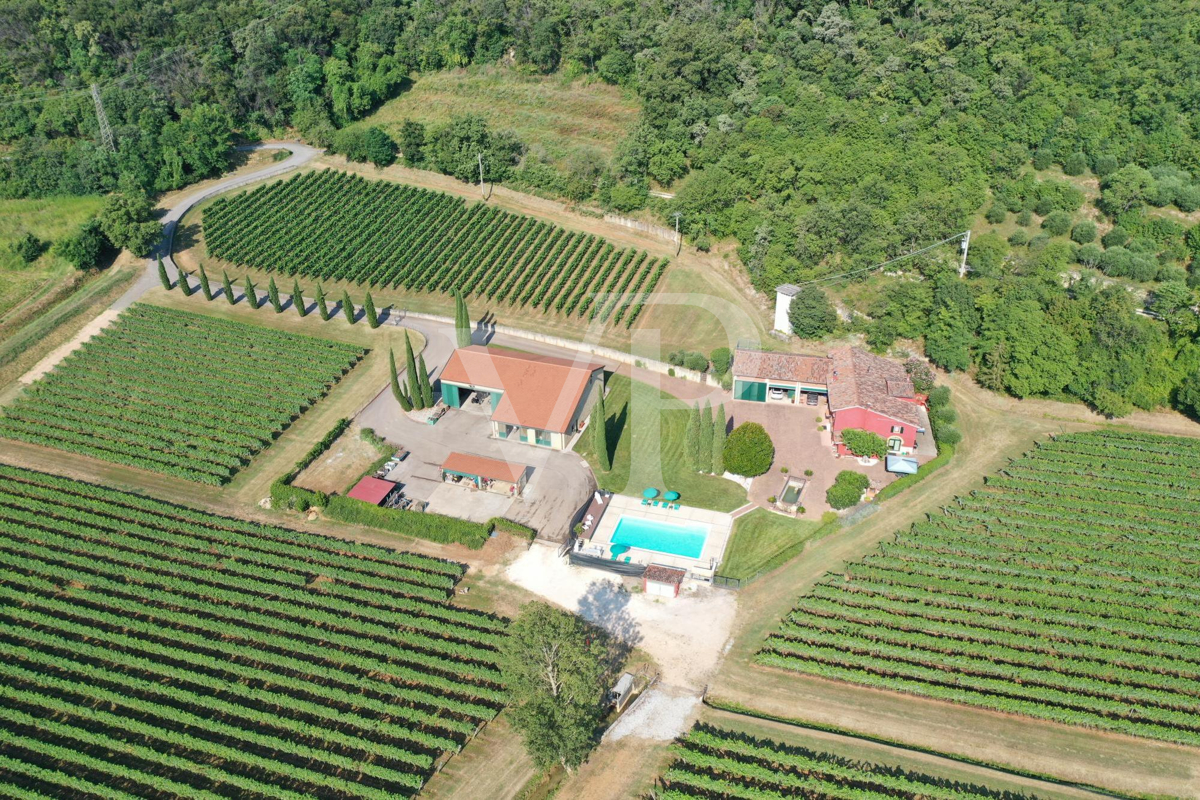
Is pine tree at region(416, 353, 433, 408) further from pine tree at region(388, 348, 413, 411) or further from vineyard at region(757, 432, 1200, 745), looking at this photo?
vineyard at region(757, 432, 1200, 745)

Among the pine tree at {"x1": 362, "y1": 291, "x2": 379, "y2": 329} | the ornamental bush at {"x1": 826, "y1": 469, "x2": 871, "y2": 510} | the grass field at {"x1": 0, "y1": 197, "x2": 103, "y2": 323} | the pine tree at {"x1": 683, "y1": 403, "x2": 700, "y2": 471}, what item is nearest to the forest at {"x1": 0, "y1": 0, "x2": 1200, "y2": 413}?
the grass field at {"x1": 0, "y1": 197, "x2": 103, "y2": 323}

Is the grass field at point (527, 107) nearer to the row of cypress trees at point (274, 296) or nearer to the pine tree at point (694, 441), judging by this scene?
the row of cypress trees at point (274, 296)

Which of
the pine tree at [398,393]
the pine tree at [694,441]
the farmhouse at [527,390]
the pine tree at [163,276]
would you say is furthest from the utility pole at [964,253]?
the pine tree at [163,276]

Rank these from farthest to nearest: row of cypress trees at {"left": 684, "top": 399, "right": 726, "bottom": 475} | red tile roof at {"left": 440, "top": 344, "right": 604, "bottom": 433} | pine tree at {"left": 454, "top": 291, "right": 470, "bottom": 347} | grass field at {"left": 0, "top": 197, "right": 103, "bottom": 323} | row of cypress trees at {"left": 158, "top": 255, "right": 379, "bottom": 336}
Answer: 1. grass field at {"left": 0, "top": 197, "right": 103, "bottom": 323}
2. row of cypress trees at {"left": 158, "top": 255, "right": 379, "bottom": 336}
3. pine tree at {"left": 454, "top": 291, "right": 470, "bottom": 347}
4. red tile roof at {"left": 440, "top": 344, "right": 604, "bottom": 433}
5. row of cypress trees at {"left": 684, "top": 399, "right": 726, "bottom": 475}

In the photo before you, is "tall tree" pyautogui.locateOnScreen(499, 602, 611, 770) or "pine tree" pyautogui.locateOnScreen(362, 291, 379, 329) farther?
"pine tree" pyautogui.locateOnScreen(362, 291, 379, 329)

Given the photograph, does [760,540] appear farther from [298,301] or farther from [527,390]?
[298,301]

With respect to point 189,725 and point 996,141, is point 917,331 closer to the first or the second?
point 996,141

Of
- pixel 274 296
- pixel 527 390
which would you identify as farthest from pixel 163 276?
pixel 527 390
